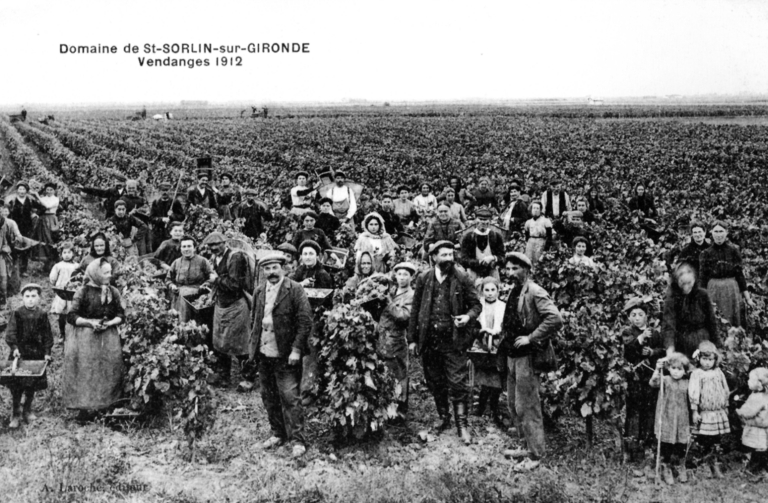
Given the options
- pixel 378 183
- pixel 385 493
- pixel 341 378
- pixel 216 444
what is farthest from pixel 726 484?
pixel 378 183

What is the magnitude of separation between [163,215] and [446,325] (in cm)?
526

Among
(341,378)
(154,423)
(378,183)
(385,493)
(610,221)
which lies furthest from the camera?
(378,183)

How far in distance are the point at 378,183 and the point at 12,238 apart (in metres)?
10.4

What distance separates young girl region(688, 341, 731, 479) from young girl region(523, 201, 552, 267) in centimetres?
325

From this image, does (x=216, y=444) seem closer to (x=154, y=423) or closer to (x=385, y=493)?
(x=154, y=423)

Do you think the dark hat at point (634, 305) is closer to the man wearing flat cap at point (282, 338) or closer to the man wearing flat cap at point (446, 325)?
the man wearing flat cap at point (446, 325)

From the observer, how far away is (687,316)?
16.0 feet

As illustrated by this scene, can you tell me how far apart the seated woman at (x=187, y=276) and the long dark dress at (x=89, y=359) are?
3.07 feet

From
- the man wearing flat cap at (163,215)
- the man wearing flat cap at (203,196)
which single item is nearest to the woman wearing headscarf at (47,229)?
the man wearing flat cap at (163,215)

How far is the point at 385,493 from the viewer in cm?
436

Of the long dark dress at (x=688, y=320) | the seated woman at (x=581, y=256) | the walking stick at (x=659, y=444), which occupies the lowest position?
the walking stick at (x=659, y=444)

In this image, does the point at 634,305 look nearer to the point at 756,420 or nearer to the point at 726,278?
the point at 756,420

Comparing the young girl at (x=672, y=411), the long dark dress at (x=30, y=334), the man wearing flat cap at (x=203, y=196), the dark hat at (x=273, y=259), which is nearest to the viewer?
the young girl at (x=672, y=411)

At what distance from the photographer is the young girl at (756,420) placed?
4469 millimetres
